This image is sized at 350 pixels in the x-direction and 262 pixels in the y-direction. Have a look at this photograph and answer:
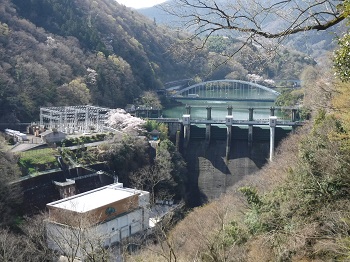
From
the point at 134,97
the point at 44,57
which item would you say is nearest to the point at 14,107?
the point at 44,57

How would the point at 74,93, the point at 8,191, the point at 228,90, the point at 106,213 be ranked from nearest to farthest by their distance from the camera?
the point at 106,213
the point at 8,191
the point at 74,93
the point at 228,90

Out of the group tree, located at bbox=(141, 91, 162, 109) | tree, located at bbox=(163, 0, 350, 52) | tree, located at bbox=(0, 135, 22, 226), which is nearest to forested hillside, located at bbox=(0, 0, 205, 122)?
tree, located at bbox=(141, 91, 162, 109)

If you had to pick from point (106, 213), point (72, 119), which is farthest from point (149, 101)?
point (106, 213)

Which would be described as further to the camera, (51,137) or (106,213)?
(51,137)

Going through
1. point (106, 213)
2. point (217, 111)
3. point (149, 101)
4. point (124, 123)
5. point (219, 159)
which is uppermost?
point (149, 101)

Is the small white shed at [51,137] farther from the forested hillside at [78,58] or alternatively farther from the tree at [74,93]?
the tree at [74,93]

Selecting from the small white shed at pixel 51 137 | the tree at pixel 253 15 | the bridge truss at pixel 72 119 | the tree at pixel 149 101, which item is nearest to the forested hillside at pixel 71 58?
the tree at pixel 149 101

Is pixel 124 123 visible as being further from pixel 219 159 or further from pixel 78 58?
pixel 78 58
